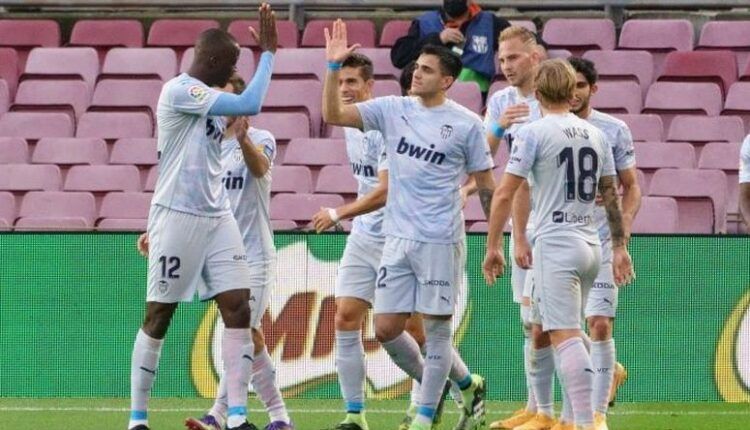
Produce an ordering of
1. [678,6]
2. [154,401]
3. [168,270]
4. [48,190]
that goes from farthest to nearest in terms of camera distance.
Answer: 1. [678,6]
2. [48,190]
3. [154,401]
4. [168,270]

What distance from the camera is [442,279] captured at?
947 centimetres

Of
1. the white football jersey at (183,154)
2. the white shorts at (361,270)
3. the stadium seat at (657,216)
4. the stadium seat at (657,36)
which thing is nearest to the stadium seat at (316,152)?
the stadium seat at (657,216)

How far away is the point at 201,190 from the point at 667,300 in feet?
15.5

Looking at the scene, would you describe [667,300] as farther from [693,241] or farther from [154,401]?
[154,401]

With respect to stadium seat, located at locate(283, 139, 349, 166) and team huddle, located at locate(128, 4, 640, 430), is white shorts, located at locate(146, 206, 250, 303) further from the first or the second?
stadium seat, located at locate(283, 139, 349, 166)

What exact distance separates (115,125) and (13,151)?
1009 mm

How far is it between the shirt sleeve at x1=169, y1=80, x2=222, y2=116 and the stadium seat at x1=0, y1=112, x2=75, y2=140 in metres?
7.75

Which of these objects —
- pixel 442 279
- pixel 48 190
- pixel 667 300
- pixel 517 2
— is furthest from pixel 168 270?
pixel 517 2

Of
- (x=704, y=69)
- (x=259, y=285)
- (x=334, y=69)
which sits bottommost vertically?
(x=259, y=285)

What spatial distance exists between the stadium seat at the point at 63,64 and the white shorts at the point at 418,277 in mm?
8475

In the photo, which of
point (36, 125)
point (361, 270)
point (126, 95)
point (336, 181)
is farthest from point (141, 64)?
point (361, 270)

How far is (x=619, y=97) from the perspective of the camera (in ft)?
52.8

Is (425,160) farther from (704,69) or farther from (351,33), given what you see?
(351,33)

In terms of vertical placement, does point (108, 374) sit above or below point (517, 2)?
Answer: below
